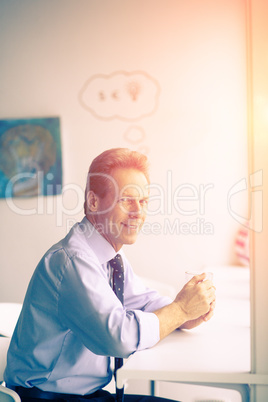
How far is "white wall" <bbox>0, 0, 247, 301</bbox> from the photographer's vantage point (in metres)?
1.40

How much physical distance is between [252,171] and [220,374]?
15.6 inches

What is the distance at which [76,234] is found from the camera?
90 centimetres

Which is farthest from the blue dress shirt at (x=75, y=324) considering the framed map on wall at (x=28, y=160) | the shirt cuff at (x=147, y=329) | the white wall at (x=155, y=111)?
the framed map on wall at (x=28, y=160)

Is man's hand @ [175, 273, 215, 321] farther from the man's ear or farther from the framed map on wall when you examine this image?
the framed map on wall

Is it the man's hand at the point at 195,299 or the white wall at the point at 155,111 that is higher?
the white wall at the point at 155,111

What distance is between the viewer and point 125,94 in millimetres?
2037

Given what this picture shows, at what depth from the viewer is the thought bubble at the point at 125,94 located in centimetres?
189

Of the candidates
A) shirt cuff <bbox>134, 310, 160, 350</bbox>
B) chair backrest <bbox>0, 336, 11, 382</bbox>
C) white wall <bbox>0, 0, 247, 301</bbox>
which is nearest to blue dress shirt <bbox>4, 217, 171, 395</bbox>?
shirt cuff <bbox>134, 310, 160, 350</bbox>

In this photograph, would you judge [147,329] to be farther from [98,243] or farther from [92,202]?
[92,202]

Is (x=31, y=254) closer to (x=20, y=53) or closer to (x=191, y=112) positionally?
(x=20, y=53)

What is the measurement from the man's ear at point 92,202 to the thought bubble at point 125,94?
36.9 inches

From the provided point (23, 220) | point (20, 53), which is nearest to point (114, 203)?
point (23, 220)

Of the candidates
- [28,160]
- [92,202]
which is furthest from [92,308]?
[28,160]

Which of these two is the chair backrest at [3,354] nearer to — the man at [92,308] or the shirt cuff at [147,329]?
the man at [92,308]
